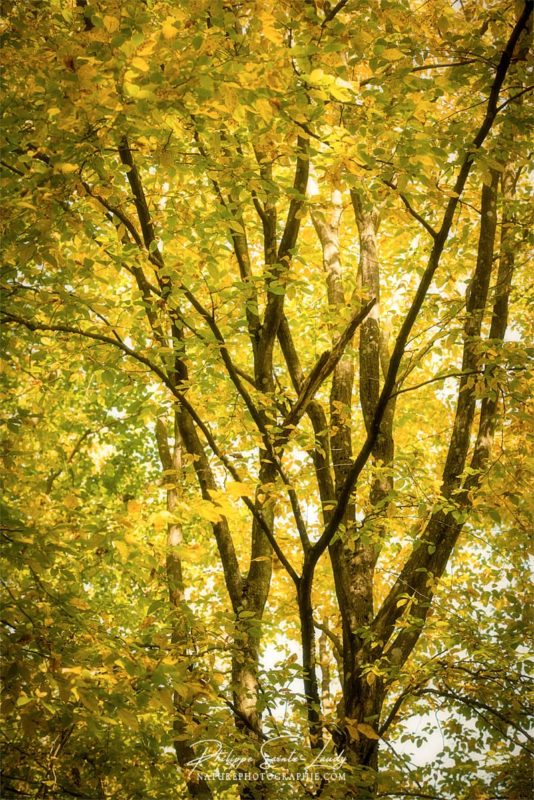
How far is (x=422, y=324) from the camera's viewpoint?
8156mm

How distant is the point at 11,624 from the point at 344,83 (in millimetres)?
2744

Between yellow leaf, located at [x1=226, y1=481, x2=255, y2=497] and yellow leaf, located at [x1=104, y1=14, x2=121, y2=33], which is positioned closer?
yellow leaf, located at [x1=226, y1=481, x2=255, y2=497]

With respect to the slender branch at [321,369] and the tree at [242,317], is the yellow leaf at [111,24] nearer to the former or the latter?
the tree at [242,317]

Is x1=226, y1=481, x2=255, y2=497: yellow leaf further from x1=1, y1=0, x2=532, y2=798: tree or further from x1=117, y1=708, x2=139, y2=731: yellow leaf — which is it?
x1=117, y1=708, x2=139, y2=731: yellow leaf

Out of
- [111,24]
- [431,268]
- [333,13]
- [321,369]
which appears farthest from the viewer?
[321,369]

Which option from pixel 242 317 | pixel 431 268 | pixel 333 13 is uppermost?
pixel 333 13

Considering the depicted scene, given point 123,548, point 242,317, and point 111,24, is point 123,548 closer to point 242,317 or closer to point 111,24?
point 111,24

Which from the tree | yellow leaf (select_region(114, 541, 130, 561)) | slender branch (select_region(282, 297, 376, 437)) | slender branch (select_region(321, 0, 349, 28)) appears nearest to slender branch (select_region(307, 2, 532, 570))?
the tree

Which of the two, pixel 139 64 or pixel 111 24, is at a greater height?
pixel 111 24

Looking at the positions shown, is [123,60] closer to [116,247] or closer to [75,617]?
[75,617]

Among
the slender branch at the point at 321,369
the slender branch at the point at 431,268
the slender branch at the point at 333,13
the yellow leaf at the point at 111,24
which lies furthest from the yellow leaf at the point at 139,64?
the slender branch at the point at 321,369

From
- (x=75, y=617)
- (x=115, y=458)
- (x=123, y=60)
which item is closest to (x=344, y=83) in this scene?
(x=123, y=60)

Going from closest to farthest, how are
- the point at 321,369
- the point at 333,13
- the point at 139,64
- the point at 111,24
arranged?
the point at 139,64, the point at 111,24, the point at 333,13, the point at 321,369

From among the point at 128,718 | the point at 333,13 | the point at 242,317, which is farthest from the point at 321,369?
the point at 128,718
